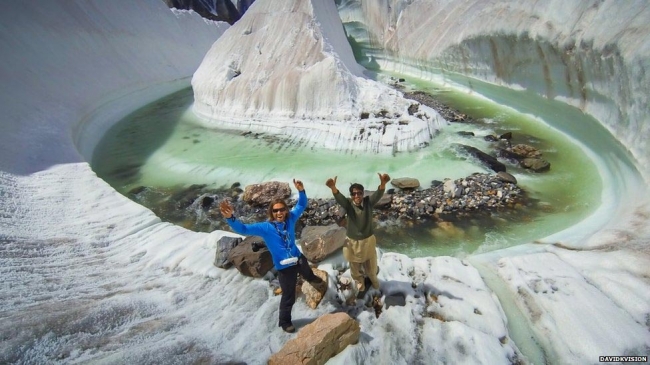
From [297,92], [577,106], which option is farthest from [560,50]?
[297,92]

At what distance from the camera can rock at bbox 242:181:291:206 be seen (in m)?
8.12

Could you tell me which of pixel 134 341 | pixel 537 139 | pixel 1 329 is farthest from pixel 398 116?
pixel 1 329

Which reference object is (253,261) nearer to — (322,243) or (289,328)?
(322,243)

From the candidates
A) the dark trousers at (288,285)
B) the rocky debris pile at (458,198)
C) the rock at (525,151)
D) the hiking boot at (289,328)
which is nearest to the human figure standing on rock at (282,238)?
the dark trousers at (288,285)

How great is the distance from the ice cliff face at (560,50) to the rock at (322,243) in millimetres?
6550

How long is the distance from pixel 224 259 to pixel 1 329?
2525 mm

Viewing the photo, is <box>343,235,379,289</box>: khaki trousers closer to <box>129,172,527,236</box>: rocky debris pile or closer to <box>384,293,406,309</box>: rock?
<box>384,293,406,309</box>: rock

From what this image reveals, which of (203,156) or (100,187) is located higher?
(203,156)

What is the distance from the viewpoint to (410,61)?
72.0 ft

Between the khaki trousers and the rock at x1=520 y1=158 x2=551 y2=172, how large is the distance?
687 centimetres

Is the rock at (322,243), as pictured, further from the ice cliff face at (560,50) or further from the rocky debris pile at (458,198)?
the ice cliff face at (560,50)

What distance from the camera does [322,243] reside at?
16.5ft

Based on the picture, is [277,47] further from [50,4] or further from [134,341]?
[50,4]

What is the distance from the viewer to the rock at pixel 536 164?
8781 mm
